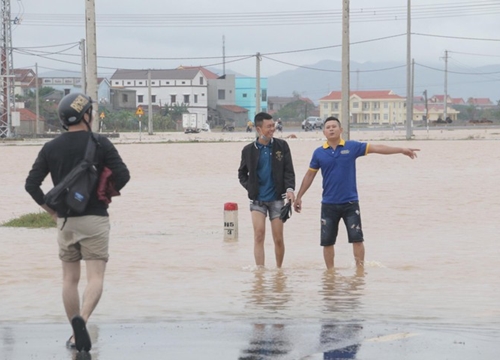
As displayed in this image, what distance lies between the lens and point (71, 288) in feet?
25.5

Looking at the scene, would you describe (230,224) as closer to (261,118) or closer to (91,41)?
(91,41)

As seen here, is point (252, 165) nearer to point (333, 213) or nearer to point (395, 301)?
point (333, 213)

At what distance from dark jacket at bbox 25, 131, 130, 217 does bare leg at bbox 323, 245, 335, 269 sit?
491 centimetres

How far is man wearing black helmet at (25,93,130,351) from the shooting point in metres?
7.55

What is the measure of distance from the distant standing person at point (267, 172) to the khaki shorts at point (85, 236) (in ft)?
14.1

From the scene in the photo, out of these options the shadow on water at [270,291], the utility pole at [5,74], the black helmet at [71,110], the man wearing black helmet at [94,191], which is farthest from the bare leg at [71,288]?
the utility pole at [5,74]

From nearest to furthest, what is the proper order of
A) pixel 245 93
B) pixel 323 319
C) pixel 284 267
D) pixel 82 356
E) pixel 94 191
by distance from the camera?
pixel 82 356 < pixel 94 191 < pixel 323 319 < pixel 284 267 < pixel 245 93

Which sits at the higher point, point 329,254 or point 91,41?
point 91,41

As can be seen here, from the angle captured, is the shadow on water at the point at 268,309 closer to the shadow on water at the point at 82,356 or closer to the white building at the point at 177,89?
the shadow on water at the point at 82,356

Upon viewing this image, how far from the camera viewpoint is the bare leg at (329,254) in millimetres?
12189

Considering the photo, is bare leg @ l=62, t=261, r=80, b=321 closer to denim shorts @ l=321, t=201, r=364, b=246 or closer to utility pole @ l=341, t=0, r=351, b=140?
denim shorts @ l=321, t=201, r=364, b=246

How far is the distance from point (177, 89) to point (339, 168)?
136m

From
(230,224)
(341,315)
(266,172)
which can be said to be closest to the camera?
(341,315)

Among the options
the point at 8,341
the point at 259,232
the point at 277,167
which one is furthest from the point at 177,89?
the point at 8,341
